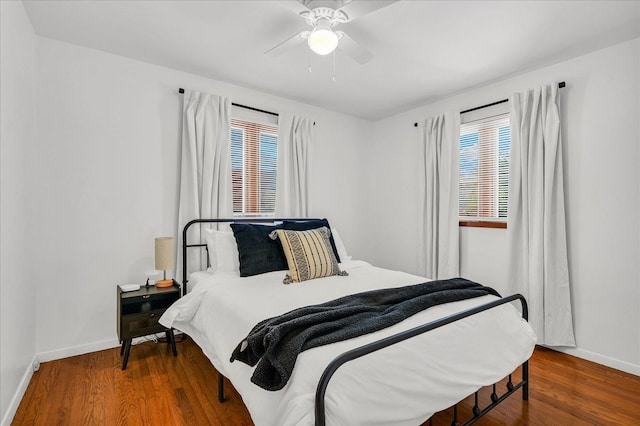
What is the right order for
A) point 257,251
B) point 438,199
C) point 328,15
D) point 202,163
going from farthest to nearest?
point 438,199 < point 202,163 < point 257,251 < point 328,15

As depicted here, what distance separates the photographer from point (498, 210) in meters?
3.35

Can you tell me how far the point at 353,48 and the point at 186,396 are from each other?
99.8 inches

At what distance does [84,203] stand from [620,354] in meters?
4.48

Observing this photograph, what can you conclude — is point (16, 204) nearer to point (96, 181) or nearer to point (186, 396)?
point (96, 181)

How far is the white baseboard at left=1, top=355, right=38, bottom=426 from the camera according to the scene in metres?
1.76

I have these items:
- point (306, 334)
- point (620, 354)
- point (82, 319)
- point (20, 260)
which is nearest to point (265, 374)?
point (306, 334)

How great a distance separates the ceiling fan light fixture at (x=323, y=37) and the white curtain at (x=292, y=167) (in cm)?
181

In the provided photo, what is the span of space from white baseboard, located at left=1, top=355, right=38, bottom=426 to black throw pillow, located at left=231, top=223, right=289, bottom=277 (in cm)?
149

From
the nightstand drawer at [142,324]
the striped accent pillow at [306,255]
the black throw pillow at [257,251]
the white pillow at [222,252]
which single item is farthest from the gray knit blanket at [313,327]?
the nightstand drawer at [142,324]

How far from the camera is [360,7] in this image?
1.82 meters

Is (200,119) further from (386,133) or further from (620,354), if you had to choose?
(620,354)

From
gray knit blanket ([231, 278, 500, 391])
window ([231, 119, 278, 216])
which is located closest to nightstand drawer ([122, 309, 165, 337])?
window ([231, 119, 278, 216])

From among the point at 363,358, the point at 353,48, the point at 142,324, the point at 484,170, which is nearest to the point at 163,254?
the point at 142,324

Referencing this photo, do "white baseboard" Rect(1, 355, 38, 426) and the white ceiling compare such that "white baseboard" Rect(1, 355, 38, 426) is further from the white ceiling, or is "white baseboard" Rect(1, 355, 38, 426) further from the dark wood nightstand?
the white ceiling
